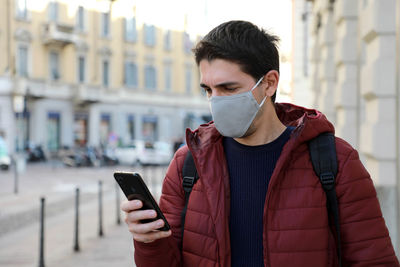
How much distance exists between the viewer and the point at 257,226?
6.64 ft

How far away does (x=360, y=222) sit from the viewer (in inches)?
77.4

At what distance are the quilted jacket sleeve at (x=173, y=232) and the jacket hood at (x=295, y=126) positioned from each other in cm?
7

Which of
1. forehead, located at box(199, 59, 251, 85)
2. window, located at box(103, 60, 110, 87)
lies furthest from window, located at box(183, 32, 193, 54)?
forehead, located at box(199, 59, 251, 85)

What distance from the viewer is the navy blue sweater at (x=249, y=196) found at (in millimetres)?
2025

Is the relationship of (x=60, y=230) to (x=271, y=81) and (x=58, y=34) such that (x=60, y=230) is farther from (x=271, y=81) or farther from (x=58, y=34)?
(x=58, y=34)

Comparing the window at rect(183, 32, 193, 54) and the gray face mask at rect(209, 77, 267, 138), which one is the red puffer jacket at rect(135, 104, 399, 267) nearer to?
the gray face mask at rect(209, 77, 267, 138)

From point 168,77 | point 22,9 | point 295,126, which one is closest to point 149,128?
point 168,77

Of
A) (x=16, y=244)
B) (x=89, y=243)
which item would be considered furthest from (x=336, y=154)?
(x=16, y=244)

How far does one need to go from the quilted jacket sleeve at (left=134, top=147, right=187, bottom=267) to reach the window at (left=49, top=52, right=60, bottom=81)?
35156 mm

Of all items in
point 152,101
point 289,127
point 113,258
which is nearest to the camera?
point 289,127

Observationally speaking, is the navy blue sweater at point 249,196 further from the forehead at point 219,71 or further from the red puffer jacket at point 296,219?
the forehead at point 219,71

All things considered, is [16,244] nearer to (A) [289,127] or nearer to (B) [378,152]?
(B) [378,152]

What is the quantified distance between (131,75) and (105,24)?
14.2ft

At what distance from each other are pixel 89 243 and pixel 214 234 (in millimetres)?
6801
